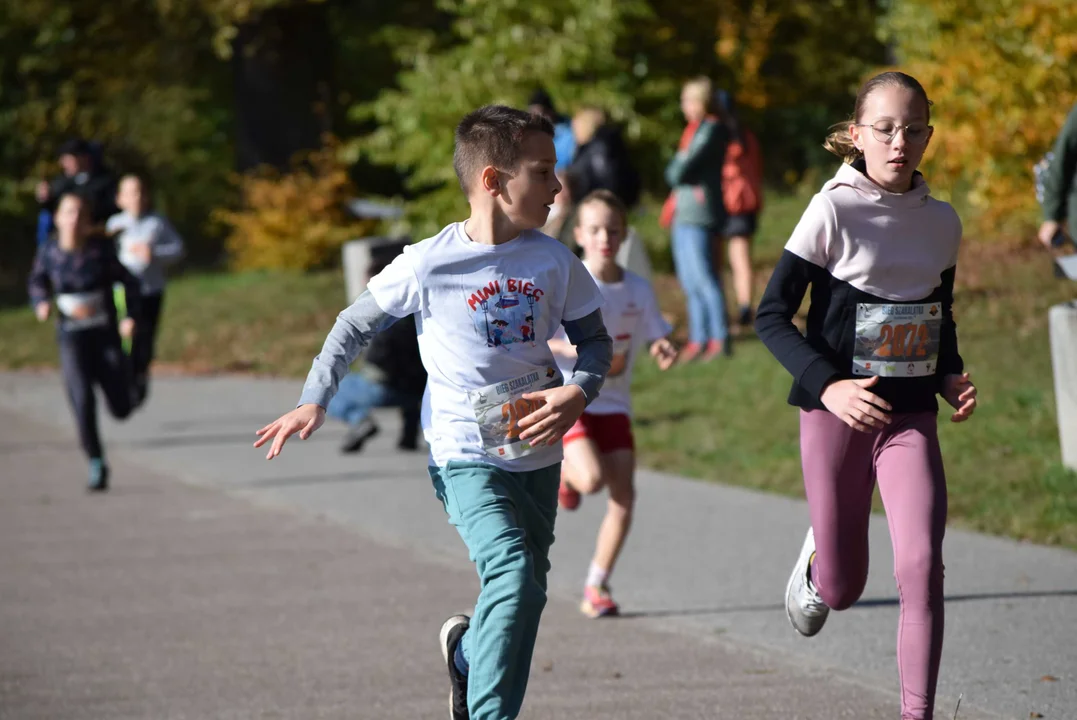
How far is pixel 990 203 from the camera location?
50.4 ft

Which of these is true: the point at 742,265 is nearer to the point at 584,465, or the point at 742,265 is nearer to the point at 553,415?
the point at 584,465

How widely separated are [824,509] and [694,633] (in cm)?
166

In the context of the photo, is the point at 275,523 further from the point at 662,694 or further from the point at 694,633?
the point at 662,694

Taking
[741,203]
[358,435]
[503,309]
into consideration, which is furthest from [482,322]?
[741,203]

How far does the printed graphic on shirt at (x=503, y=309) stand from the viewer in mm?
4383

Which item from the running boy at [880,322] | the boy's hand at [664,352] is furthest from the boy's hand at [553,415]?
the boy's hand at [664,352]

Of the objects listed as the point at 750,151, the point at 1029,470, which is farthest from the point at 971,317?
the point at 1029,470

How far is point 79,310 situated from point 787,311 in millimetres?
7045

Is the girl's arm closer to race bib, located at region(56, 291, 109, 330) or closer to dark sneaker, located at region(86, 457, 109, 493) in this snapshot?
race bib, located at region(56, 291, 109, 330)

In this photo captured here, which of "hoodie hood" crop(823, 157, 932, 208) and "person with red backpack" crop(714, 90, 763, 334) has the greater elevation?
"hoodie hood" crop(823, 157, 932, 208)

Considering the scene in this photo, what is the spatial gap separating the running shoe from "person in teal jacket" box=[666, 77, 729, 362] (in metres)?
6.12

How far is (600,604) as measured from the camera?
21.2ft

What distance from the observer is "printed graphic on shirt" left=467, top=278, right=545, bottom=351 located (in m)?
4.38

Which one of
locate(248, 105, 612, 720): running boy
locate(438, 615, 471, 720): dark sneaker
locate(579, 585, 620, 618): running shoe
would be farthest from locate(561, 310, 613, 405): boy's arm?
locate(579, 585, 620, 618): running shoe
